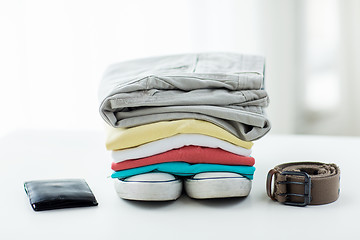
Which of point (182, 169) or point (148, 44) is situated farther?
point (148, 44)

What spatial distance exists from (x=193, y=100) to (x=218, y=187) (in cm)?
14

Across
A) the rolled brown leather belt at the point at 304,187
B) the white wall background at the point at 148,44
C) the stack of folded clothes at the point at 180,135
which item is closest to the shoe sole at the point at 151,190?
the stack of folded clothes at the point at 180,135

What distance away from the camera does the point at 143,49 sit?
1.99m

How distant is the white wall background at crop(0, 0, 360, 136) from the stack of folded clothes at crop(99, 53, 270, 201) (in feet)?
3.60

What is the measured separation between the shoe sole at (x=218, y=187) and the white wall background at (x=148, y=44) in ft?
3.90

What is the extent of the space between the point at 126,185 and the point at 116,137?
8 cm

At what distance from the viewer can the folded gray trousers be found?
2.83 feet

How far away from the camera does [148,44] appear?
78.5 inches

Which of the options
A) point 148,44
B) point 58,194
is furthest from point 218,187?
point 148,44

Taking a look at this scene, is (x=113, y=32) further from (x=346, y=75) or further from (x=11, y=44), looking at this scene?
(x=346, y=75)

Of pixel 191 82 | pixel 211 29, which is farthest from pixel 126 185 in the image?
pixel 211 29

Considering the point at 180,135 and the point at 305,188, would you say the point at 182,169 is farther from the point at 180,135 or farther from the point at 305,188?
the point at 305,188

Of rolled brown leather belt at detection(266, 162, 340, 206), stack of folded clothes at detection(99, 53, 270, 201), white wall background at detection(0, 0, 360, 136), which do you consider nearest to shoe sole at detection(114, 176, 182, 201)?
stack of folded clothes at detection(99, 53, 270, 201)

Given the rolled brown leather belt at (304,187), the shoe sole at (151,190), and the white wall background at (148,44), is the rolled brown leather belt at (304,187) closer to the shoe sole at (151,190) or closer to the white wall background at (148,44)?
the shoe sole at (151,190)
